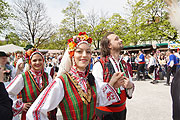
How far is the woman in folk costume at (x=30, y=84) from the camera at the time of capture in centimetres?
194

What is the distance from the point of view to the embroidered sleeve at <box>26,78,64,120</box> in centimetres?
112

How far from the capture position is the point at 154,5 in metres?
16.5

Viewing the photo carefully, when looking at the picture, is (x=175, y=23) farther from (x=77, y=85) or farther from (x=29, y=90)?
(x=29, y=90)

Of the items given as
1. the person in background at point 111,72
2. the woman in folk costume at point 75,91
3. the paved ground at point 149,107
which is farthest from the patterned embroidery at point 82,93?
the paved ground at point 149,107

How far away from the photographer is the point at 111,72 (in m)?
1.98

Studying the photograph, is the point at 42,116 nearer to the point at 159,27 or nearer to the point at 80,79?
the point at 80,79

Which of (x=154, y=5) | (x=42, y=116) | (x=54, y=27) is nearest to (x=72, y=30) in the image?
(x=54, y=27)

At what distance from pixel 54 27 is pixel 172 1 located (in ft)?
65.9

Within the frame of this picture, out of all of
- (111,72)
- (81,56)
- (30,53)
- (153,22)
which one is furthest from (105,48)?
(153,22)

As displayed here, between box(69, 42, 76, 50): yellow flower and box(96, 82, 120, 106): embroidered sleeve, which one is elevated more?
box(69, 42, 76, 50): yellow flower

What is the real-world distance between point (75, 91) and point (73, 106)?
5.9 inches

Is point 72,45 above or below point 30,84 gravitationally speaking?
above

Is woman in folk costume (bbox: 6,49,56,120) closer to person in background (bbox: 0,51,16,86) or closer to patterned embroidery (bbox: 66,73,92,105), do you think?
patterned embroidery (bbox: 66,73,92,105)

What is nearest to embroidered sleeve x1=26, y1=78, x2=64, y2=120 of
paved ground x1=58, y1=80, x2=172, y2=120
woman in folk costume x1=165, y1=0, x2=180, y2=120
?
woman in folk costume x1=165, y1=0, x2=180, y2=120
